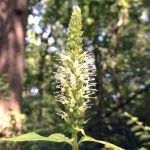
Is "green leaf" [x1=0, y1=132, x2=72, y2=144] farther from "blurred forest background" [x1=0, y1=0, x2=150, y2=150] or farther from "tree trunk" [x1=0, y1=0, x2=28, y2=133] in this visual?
"tree trunk" [x1=0, y1=0, x2=28, y2=133]

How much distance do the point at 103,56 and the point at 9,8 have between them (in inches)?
285

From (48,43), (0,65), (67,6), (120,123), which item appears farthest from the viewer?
(48,43)

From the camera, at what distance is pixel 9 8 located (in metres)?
9.48

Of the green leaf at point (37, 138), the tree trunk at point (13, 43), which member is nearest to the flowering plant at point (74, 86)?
the green leaf at point (37, 138)

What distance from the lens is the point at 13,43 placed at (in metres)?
9.23

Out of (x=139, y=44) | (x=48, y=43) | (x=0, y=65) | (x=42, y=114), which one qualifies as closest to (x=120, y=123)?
(x=42, y=114)

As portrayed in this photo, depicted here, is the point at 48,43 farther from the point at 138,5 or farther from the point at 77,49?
the point at 77,49

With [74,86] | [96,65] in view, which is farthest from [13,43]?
[74,86]

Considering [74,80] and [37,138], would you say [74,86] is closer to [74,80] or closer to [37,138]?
[74,80]

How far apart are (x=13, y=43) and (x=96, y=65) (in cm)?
595

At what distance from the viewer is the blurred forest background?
8961 mm

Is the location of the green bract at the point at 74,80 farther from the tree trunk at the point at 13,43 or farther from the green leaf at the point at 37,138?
the tree trunk at the point at 13,43

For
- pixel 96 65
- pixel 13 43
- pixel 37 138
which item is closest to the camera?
pixel 37 138

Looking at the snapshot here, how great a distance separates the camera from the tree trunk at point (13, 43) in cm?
869
